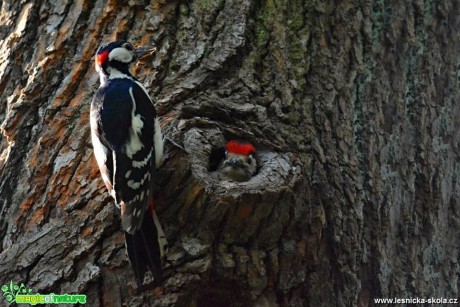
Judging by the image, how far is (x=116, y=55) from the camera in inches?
136

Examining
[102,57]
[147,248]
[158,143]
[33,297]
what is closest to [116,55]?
[102,57]

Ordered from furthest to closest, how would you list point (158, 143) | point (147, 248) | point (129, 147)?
point (129, 147), point (158, 143), point (147, 248)

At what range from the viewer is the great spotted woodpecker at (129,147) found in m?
3.05

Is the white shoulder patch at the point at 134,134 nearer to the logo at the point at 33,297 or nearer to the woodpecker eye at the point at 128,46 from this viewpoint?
the woodpecker eye at the point at 128,46

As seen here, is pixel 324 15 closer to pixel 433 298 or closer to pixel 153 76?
pixel 153 76

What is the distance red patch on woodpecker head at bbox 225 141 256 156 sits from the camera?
3.28m

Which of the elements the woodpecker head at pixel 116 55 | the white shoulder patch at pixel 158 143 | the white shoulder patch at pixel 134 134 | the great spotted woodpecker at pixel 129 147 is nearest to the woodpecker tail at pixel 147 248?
the great spotted woodpecker at pixel 129 147

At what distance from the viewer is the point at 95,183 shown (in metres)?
3.27

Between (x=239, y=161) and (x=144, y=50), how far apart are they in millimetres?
610

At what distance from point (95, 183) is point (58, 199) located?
0.15m

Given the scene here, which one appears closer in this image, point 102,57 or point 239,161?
point 239,161

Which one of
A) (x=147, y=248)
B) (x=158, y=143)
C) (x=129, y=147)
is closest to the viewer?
(x=147, y=248)

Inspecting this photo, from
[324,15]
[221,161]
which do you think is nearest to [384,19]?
[324,15]

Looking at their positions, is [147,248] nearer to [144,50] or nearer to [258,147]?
[258,147]
